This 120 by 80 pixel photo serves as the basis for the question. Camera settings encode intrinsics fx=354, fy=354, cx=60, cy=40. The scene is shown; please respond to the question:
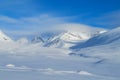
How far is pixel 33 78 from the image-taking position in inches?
4262

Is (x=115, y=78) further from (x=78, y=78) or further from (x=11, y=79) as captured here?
(x=11, y=79)

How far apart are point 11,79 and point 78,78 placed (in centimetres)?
2187

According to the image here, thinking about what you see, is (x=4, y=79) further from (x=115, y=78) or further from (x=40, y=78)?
(x=115, y=78)

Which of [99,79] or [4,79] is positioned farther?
[99,79]

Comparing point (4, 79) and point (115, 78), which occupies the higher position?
point (115, 78)

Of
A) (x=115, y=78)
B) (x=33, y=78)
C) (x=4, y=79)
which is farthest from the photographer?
(x=115, y=78)

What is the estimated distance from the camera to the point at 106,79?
377 ft

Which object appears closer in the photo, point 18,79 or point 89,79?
point 18,79

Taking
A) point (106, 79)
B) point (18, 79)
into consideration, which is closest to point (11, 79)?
point (18, 79)

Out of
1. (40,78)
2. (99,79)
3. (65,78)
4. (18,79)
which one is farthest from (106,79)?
(18,79)

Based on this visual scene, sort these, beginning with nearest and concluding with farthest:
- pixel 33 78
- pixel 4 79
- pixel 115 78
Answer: pixel 4 79
pixel 33 78
pixel 115 78

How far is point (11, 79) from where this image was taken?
10319cm

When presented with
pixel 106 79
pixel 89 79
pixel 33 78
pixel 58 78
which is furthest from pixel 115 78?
pixel 33 78

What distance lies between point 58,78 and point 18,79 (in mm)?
13112
